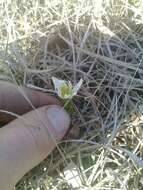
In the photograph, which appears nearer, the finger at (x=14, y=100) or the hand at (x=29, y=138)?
the hand at (x=29, y=138)

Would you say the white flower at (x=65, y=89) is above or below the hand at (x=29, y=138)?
above

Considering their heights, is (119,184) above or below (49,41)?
below

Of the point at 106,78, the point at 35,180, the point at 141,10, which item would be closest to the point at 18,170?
the point at 35,180

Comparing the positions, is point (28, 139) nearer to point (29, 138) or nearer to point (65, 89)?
point (29, 138)

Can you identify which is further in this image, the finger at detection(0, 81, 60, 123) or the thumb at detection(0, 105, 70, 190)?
the finger at detection(0, 81, 60, 123)

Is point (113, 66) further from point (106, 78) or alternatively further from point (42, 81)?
point (42, 81)
